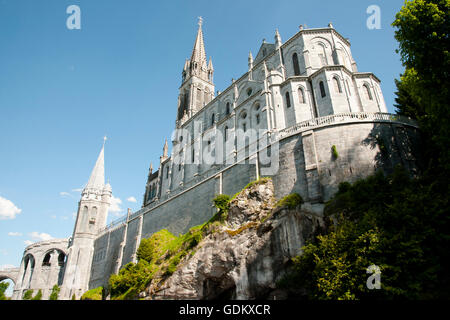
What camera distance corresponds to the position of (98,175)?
205 feet

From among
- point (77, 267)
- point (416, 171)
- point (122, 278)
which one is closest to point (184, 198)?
point (122, 278)

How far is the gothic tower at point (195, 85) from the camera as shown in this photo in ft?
191

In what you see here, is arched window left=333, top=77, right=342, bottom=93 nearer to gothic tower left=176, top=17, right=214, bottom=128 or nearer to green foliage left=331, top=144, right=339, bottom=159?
green foliage left=331, top=144, right=339, bottom=159

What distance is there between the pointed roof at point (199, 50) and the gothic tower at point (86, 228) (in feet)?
92.9

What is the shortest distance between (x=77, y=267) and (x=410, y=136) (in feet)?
165

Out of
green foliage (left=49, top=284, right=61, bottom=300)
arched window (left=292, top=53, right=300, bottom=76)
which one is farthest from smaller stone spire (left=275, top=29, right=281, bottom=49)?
green foliage (left=49, top=284, right=61, bottom=300)

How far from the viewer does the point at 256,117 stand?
1384 inches

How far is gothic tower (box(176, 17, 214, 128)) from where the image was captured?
5834cm

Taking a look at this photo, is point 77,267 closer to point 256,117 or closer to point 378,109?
point 256,117

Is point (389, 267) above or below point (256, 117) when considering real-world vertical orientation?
below
